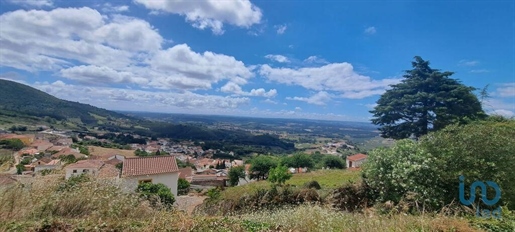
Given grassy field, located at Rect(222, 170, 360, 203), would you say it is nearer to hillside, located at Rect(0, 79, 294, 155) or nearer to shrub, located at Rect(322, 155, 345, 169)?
shrub, located at Rect(322, 155, 345, 169)

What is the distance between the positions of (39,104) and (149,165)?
108 m

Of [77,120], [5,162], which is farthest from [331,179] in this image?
[77,120]

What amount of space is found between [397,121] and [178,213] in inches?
676

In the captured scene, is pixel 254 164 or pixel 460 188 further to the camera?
pixel 254 164

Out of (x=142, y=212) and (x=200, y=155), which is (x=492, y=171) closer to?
(x=142, y=212)

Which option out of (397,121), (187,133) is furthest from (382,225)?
(187,133)

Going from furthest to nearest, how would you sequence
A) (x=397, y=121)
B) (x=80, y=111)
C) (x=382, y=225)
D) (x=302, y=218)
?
(x=80, y=111) → (x=397, y=121) → (x=302, y=218) → (x=382, y=225)

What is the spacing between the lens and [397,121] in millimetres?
17484

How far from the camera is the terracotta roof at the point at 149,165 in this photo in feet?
59.1

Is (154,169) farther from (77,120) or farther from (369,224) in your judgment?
(77,120)

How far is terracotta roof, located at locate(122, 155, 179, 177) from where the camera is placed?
59.1ft

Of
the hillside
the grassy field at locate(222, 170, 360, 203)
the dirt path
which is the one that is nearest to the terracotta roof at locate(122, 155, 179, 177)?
the dirt path

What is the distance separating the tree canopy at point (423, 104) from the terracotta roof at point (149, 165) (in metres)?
14.4

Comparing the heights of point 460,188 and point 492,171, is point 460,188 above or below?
below
